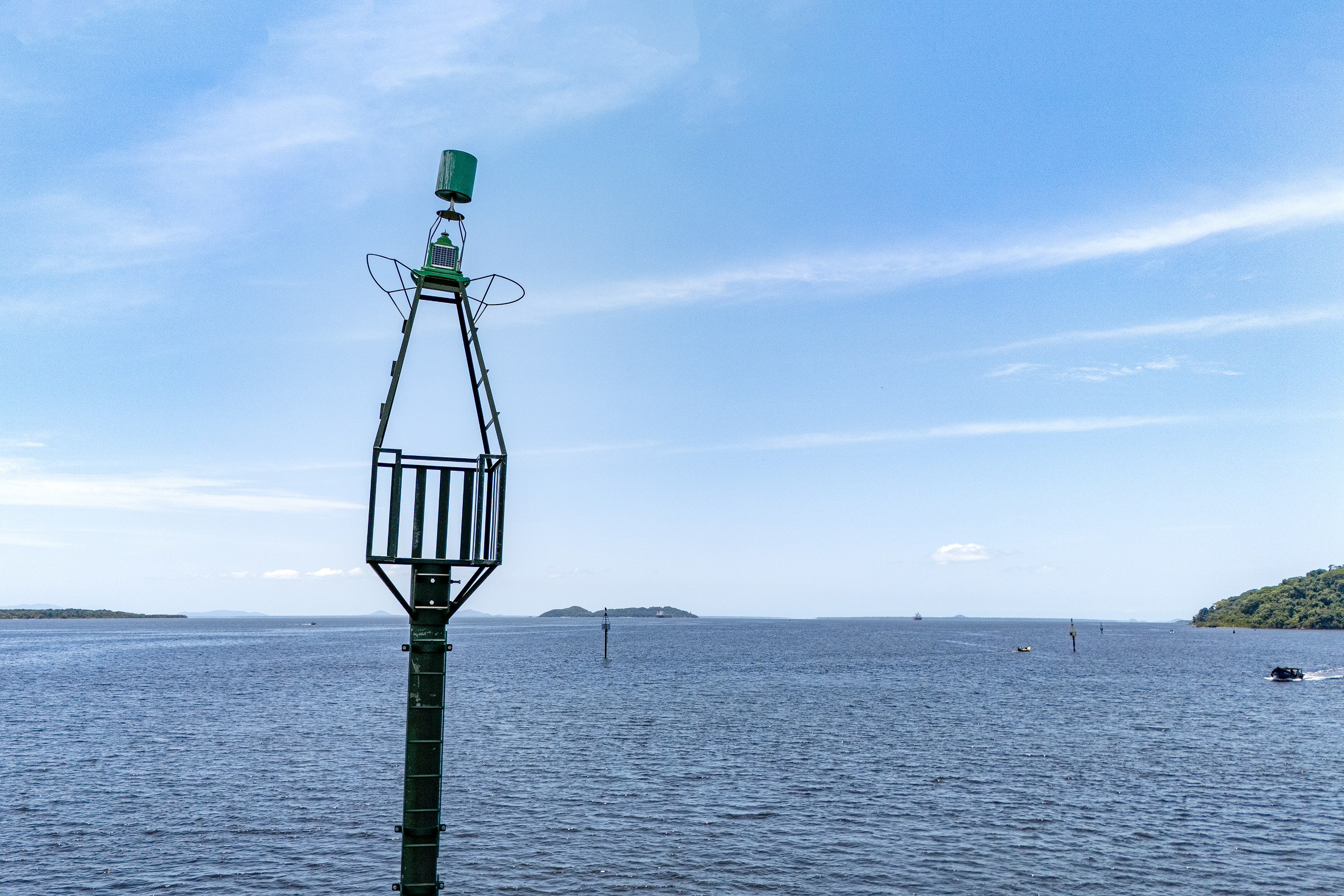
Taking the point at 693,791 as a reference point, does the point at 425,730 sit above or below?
above

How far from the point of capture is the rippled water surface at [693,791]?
27453mm

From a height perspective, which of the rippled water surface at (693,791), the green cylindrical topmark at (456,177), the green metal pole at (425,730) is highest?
the green cylindrical topmark at (456,177)

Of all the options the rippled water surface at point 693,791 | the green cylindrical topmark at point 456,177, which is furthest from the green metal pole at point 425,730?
the rippled water surface at point 693,791

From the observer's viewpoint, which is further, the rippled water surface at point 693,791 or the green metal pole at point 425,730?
the rippled water surface at point 693,791

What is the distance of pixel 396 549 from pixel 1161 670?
414 ft

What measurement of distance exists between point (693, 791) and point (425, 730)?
28669mm

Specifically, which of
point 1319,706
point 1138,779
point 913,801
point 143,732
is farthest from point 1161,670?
point 143,732

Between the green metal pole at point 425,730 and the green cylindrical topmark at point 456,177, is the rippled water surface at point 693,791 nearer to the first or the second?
the green metal pole at point 425,730

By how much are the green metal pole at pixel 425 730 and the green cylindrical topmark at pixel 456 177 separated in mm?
5757

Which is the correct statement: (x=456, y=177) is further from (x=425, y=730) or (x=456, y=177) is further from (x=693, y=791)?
(x=693, y=791)

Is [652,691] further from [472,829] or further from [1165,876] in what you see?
[1165,876]

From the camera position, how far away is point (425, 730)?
1244cm

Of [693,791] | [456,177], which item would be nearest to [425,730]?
[456,177]

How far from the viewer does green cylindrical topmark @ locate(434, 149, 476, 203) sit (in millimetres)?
12773
